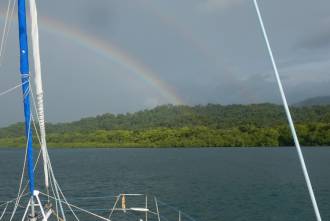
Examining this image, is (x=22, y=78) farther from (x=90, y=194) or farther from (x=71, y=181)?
(x=71, y=181)

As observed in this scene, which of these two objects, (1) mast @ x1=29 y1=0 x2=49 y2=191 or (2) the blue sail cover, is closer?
(1) mast @ x1=29 y1=0 x2=49 y2=191

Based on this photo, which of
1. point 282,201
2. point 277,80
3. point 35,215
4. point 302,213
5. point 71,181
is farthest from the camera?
point 71,181

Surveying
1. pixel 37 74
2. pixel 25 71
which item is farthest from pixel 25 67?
pixel 37 74

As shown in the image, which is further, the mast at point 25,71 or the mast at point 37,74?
the mast at point 25,71

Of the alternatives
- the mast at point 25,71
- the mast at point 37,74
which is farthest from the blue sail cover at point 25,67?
the mast at point 37,74

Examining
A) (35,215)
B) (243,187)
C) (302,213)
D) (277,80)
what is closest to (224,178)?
(243,187)

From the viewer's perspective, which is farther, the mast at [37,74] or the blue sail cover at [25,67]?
the blue sail cover at [25,67]

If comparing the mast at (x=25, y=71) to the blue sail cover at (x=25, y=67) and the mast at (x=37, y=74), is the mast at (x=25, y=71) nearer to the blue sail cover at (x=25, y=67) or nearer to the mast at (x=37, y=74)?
the blue sail cover at (x=25, y=67)

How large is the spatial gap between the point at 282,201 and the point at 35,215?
45705mm

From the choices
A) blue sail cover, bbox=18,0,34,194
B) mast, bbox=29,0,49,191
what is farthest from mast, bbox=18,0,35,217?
mast, bbox=29,0,49,191

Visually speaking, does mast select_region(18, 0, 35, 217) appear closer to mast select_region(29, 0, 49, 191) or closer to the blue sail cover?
the blue sail cover

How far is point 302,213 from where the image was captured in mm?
46219

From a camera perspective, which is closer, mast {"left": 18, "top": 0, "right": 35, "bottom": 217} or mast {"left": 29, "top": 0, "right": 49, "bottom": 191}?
mast {"left": 29, "top": 0, "right": 49, "bottom": 191}

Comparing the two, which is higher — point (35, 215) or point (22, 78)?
point (22, 78)
